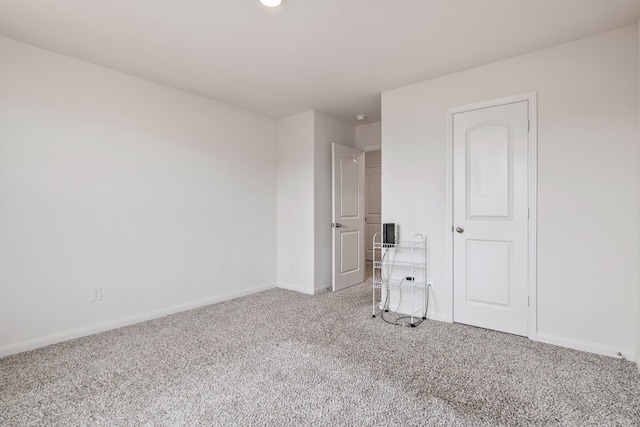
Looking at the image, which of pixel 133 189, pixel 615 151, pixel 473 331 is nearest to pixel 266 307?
pixel 133 189

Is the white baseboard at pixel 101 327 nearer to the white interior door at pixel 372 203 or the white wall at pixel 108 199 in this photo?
the white wall at pixel 108 199

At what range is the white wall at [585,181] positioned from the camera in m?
2.27

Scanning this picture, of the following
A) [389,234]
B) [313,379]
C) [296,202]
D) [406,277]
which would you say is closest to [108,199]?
[296,202]

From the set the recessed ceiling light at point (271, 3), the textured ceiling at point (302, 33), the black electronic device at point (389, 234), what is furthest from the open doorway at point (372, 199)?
the recessed ceiling light at point (271, 3)

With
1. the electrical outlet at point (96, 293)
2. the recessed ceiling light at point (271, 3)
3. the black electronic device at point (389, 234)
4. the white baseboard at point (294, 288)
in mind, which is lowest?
the white baseboard at point (294, 288)

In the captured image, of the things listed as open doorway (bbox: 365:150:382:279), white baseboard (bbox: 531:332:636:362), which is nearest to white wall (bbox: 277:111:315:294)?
white baseboard (bbox: 531:332:636:362)

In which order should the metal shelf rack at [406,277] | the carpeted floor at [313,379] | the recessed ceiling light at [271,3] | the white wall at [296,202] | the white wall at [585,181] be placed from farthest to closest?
1. the white wall at [296,202]
2. the metal shelf rack at [406,277]
3. the white wall at [585,181]
4. the recessed ceiling light at [271,3]
5. the carpeted floor at [313,379]

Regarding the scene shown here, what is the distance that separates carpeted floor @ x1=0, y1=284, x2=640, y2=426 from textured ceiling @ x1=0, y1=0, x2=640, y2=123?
2.35 meters

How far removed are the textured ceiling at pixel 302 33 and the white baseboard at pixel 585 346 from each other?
2.30m

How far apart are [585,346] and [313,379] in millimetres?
2081

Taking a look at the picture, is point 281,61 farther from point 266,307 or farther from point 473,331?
point 473,331

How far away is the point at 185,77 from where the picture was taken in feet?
10.1

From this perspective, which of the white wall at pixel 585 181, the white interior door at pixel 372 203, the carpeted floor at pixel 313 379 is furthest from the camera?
the white interior door at pixel 372 203

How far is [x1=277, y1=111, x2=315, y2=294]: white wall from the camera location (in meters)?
4.16
